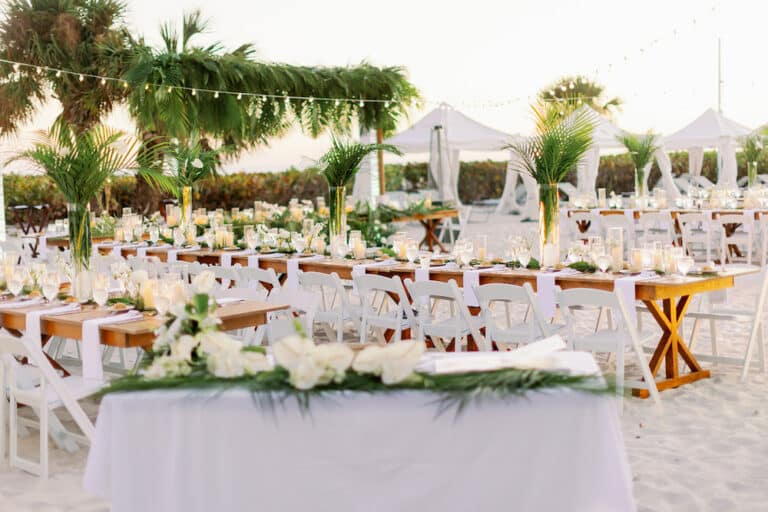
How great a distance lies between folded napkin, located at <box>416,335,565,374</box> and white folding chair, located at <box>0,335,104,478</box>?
196 centimetres

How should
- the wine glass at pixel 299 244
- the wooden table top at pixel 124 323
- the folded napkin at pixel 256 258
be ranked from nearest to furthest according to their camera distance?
the wooden table top at pixel 124 323 → the folded napkin at pixel 256 258 → the wine glass at pixel 299 244

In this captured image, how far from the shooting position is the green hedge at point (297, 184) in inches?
877

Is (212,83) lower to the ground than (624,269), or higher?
higher

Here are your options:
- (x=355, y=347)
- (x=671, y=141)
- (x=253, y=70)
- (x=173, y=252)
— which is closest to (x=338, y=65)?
(x=253, y=70)

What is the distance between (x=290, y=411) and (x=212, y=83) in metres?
14.2

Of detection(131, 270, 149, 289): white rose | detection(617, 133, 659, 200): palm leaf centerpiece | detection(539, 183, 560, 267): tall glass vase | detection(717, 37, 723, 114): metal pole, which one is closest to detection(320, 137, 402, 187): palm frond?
detection(539, 183, 560, 267): tall glass vase

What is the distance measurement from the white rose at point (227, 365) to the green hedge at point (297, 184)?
52.2 ft

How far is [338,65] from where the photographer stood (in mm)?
18484

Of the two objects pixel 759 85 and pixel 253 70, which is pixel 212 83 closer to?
pixel 253 70

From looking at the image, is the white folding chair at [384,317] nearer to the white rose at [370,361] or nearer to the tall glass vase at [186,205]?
the white rose at [370,361]

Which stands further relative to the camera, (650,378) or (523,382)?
(650,378)

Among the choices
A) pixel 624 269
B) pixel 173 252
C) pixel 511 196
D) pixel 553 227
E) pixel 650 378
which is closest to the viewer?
pixel 650 378

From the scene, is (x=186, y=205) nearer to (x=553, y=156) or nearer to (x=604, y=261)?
(x=553, y=156)

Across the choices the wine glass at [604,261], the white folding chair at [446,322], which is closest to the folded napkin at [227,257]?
the white folding chair at [446,322]
